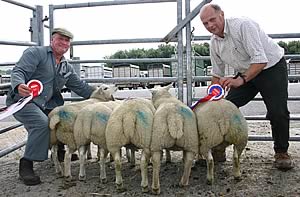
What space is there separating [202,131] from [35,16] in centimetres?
320

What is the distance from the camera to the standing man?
3859 mm

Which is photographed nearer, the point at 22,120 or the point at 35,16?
the point at 22,120

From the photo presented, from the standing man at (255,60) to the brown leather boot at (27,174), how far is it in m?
1.96

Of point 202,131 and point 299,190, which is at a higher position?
point 202,131

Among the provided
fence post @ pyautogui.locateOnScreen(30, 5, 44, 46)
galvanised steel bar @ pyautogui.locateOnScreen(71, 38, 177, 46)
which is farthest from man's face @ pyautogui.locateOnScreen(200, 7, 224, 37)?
fence post @ pyautogui.locateOnScreen(30, 5, 44, 46)

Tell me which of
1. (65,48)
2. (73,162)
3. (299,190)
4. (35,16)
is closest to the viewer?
(299,190)

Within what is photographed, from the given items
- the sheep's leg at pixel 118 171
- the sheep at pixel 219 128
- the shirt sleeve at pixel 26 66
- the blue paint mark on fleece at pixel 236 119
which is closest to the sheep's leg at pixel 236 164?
the sheep at pixel 219 128

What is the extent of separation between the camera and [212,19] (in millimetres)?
3891

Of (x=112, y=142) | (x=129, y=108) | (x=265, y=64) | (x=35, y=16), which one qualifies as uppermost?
(x=35, y=16)

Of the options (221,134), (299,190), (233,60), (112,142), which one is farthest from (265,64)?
(112,142)

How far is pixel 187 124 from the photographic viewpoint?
3.66m

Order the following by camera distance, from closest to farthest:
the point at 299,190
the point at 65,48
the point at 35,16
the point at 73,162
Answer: the point at 299,190, the point at 65,48, the point at 73,162, the point at 35,16

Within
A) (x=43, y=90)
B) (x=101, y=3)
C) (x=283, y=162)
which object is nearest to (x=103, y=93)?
(x=43, y=90)

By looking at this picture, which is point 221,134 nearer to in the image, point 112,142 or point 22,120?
point 112,142
